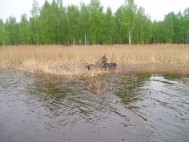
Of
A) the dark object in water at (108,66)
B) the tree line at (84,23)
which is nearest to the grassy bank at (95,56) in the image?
the dark object in water at (108,66)

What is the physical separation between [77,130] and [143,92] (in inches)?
172

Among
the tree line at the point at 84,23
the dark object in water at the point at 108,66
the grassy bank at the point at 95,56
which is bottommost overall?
the dark object in water at the point at 108,66

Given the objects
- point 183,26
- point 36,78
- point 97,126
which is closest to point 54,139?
point 97,126

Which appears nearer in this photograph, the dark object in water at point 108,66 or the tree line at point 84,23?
the dark object in water at point 108,66

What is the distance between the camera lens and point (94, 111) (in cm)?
729

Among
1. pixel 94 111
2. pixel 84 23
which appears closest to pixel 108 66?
pixel 94 111

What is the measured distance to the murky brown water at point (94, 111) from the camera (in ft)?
18.5

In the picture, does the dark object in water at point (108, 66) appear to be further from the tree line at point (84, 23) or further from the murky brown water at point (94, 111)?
the tree line at point (84, 23)

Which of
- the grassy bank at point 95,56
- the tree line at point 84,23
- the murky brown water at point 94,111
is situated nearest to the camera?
→ the murky brown water at point 94,111

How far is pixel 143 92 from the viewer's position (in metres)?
9.52

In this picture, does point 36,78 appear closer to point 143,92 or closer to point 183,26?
point 143,92

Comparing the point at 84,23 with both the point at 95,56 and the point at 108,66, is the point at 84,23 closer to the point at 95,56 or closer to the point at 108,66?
the point at 95,56

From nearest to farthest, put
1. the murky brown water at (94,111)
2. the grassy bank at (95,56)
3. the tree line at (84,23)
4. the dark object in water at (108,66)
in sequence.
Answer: the murky brown water at (94,111) → the dark object in water at (108,66) → the grassy bank at (95,56) → the tree line at (84,23)

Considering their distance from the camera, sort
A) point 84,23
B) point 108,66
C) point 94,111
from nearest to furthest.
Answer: point 94,111, point 108,66, point 84,23
